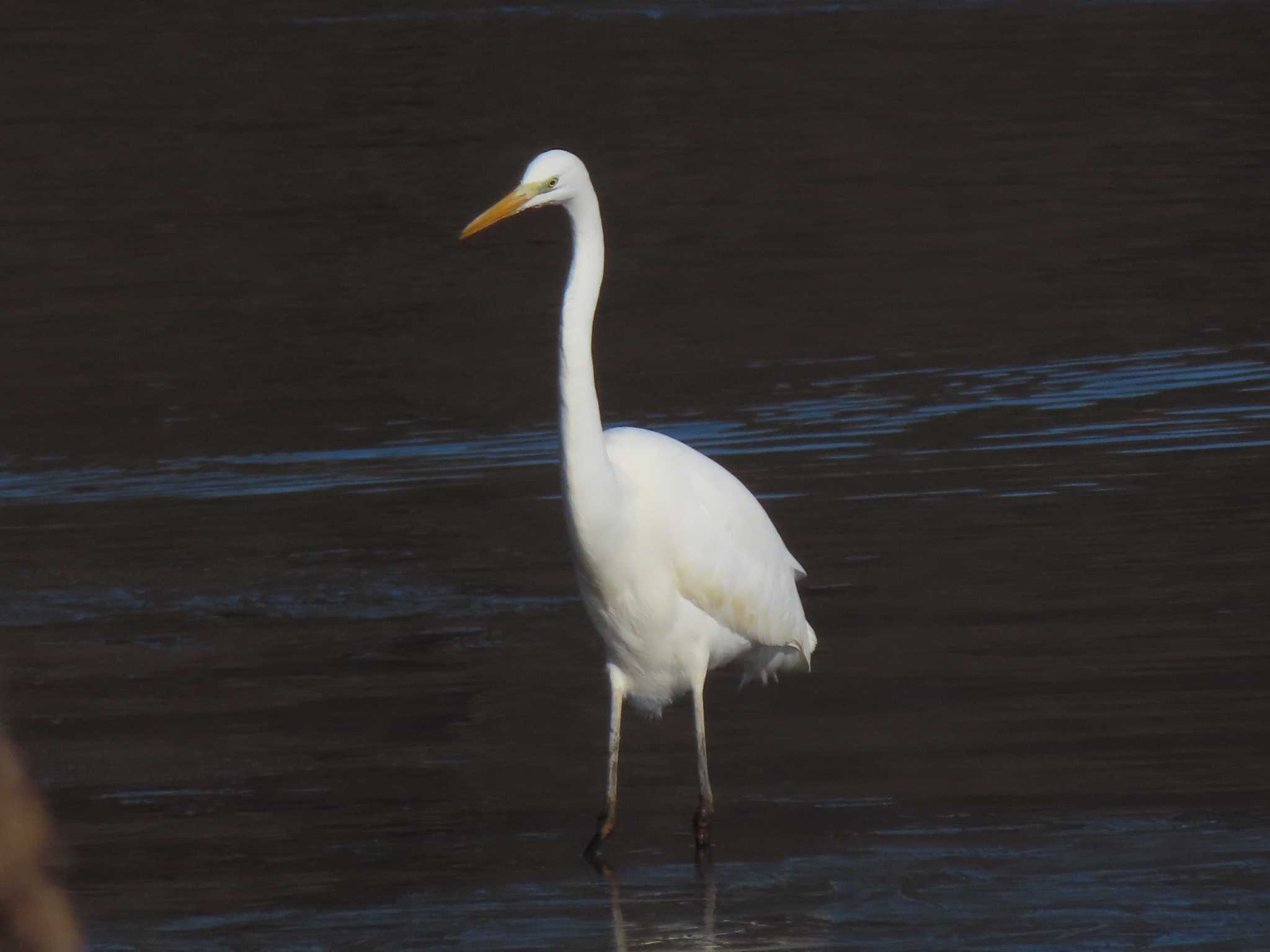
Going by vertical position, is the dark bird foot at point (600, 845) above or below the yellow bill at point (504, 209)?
below

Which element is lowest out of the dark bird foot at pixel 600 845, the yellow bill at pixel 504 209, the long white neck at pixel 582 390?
the dark bird foot at pixel 600 845

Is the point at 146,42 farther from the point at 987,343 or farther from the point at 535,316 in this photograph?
the point at 987,343

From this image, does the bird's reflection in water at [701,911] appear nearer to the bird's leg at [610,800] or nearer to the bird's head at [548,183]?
the bird's leg at [610,800]

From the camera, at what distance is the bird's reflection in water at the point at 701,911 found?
436 cm

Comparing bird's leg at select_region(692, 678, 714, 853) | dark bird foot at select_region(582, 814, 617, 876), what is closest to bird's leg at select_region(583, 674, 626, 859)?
dark bird foot at select_region(582, 814, 617, 876)

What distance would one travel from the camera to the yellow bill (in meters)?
4.58

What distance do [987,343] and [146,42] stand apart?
13556 millimetres

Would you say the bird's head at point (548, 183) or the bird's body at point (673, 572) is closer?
the bird's head at point (548, 183)

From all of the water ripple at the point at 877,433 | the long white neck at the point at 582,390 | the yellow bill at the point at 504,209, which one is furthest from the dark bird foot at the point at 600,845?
the water ripple at the point at 877,433

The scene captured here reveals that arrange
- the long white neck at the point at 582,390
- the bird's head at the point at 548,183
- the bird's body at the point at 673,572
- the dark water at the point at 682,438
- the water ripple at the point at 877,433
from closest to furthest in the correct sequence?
the long white neck at the point at 582,390
the bird's head at the point at 548,183
the dark water at the point at 682,438
the bird's body at the point at 673,572
the water ripple at the point at 877,433

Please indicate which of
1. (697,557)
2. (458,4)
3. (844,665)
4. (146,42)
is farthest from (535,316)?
(458,4)

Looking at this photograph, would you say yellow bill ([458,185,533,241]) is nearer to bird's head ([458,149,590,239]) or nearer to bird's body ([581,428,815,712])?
bird's head ([458,149,590,239])

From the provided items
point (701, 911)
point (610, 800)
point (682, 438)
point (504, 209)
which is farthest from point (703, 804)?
point (682, 438)

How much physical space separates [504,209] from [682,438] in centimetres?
471
